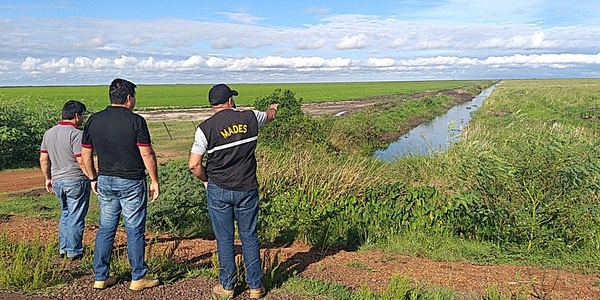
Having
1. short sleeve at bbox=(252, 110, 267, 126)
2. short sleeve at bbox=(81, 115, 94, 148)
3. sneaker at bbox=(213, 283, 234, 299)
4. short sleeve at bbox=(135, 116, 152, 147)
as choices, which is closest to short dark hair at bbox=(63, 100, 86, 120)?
short sleeve at bbox=(81, 115, 94, 148)

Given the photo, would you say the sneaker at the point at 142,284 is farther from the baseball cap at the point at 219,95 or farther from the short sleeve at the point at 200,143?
the baseball cap at the point at 219,95

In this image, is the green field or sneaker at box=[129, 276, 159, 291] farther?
the green field

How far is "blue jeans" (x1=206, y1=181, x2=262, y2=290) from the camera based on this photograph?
4554 mm

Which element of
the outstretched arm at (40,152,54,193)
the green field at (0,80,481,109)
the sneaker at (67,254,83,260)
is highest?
the outstretched arm at (40,152,54,193)

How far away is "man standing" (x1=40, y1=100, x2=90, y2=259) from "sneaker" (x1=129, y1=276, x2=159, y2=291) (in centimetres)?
134

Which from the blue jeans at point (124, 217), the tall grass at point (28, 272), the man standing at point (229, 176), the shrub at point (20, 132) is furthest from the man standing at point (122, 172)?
the shrub at point (20, 132)

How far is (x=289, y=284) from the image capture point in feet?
16.3

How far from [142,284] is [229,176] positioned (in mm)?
1238

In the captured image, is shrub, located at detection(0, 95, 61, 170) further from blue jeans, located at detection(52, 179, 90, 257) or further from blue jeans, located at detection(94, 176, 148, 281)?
blue jeans, located at detection(94, 176, 148, 281)

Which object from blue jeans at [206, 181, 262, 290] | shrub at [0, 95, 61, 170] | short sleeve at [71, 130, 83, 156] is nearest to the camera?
blue jeans at [206, 181, 262, 290]

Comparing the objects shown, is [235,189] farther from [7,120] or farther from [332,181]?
[7,120]

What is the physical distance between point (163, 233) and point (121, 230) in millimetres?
584

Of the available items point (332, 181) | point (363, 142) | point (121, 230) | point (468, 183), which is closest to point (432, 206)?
point (468, 183)

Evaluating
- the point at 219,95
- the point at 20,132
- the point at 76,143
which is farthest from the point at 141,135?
the point at 20,132
